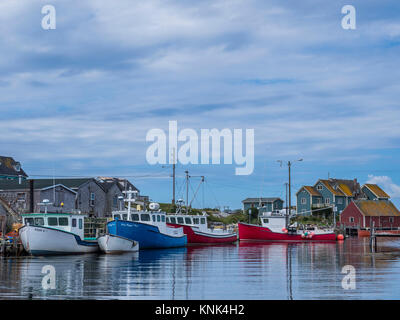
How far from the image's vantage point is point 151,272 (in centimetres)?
2867

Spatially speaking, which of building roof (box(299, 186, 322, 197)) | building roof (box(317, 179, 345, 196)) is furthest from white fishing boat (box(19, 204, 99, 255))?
building roof (box(317, 179, 345, 196))

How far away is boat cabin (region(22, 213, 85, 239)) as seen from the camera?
42719mm

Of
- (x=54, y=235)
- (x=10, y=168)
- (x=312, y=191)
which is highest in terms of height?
(x=10, y=168)

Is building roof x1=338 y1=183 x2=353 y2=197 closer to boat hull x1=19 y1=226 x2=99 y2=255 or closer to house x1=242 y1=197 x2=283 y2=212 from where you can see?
house x1=242 y1=197 x2=283 y2=212

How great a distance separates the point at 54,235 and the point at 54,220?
2.37 meters

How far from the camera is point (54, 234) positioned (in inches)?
1618

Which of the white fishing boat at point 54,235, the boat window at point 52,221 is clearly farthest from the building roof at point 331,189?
the boat window at point 52,221

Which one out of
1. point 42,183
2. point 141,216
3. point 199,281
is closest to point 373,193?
point 42,183

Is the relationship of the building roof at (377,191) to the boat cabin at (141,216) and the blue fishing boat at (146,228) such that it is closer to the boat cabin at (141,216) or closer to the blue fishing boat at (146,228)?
the blue fishing boat at (146,228)

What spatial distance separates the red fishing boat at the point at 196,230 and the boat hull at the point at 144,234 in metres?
3.87

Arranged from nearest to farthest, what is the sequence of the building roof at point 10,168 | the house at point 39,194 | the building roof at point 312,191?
1. the house at point 39,194
2. the building roof at point 10,168
3. the building roof at point 312,191

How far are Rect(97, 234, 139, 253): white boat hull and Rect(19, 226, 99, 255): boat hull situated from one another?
2521 mm

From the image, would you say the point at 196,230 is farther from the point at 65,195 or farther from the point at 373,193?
the point at 373,193

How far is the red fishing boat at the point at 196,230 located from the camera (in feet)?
200
